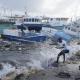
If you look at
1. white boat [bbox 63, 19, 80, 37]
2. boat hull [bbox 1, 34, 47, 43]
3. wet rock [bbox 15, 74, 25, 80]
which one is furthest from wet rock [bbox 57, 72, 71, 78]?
white boat [bbox 63, 19, 80, 37]

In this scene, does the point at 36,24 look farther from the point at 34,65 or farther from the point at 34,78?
the point at 34,78

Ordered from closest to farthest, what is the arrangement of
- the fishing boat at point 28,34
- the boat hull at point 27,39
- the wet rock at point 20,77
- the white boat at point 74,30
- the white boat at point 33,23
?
the wet rock at point 20,77, the boat hull at point 27,39, the fishing boat at point 28,34, the white boat at point 74,30, the white boat at point 33,23

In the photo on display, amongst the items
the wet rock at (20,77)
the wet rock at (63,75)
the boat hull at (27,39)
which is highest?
the wet rock at (20,77)

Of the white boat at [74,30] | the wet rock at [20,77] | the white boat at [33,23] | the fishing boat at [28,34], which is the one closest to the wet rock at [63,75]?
the wet rock at [20,77]

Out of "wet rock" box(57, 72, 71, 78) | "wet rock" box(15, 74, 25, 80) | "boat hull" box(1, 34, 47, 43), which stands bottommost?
"boat hull" box(1, 34, 47, 43)

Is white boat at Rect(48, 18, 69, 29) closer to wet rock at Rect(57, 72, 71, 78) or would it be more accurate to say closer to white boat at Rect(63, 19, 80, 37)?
white boat at Rect(63, 19, 80, 37)

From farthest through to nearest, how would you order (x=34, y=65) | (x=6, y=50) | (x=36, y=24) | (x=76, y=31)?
(x=36, y=24), (x=76, y=31), (x=6, y=50), (x=34, y=65)

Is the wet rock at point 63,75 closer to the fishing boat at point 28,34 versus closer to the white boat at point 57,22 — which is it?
the fishing boat at point 28,34

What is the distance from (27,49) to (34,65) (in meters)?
11.3

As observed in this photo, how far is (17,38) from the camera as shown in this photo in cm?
4462

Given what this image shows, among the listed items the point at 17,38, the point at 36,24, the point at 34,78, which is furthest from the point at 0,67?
the point at 36,24

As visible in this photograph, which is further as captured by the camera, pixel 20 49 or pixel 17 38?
pixel 17 38

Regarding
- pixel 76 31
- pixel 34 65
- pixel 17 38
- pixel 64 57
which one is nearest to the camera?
pixel 34 65

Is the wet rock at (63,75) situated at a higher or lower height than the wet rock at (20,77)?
lower
